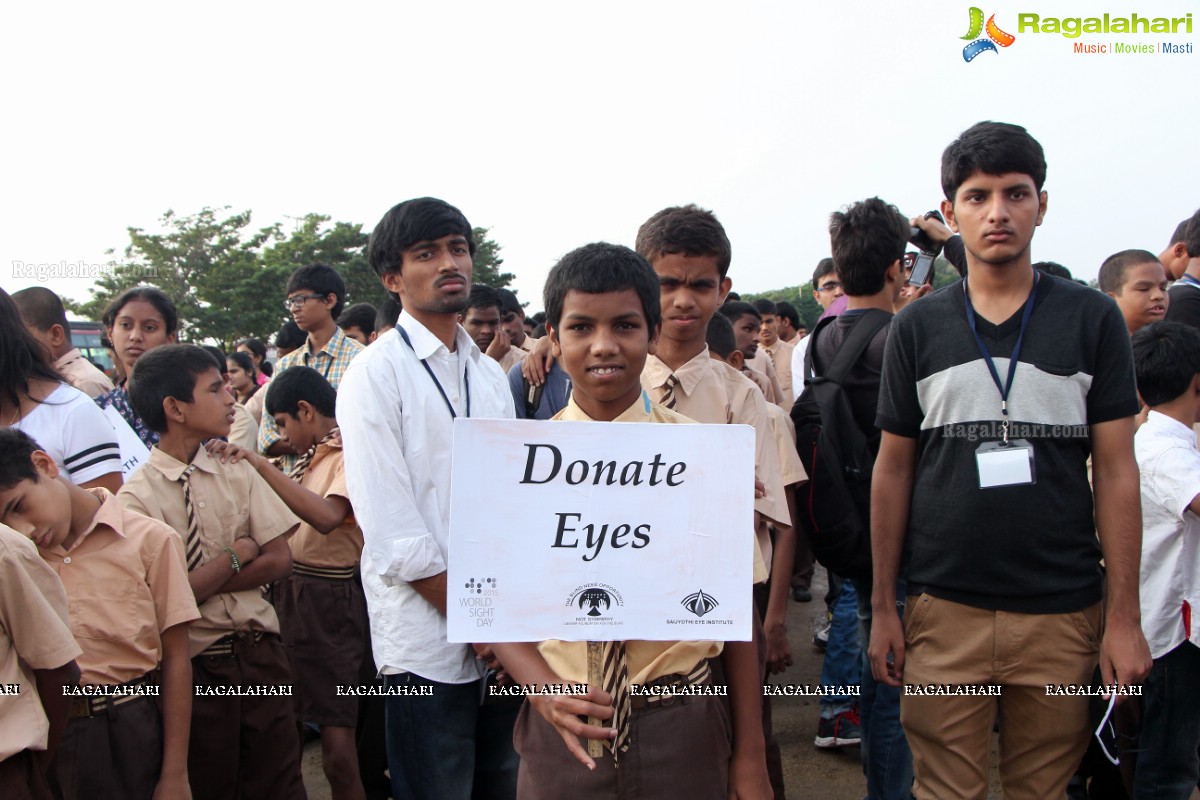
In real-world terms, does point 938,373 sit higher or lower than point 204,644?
higher

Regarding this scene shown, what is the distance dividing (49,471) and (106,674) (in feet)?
2.06

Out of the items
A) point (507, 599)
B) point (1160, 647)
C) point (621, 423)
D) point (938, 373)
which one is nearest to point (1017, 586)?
point (938, 373)

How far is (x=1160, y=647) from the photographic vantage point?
2.96 metres

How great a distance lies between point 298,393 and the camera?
409 centimetres

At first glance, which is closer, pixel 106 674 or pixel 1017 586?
pixel 1017 586

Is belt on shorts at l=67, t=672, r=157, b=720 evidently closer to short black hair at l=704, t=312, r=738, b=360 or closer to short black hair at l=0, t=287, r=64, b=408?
short black hair at l=0, t=287, r=64, b=408

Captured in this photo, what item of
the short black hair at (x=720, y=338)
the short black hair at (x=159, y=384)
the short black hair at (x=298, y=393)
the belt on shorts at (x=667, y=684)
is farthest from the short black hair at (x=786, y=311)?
the belt on shorts at (x=667, y=684)

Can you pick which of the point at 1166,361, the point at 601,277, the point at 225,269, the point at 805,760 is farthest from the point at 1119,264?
the point at 225,269

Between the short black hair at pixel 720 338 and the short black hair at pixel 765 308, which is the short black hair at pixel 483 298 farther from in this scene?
the short black hair at pixel 765 308

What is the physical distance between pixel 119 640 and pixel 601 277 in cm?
185

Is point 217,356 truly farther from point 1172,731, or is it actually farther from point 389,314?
point 1172,731

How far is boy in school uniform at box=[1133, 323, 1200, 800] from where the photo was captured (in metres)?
2.93

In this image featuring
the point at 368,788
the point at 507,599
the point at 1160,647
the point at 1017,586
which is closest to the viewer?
the point at 507,599

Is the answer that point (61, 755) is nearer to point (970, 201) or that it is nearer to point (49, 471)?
point (49, 471)
